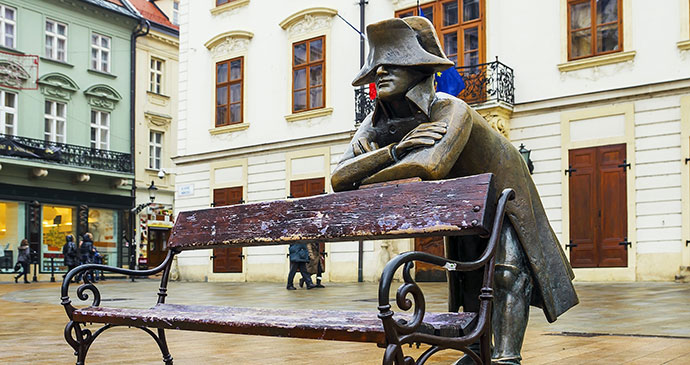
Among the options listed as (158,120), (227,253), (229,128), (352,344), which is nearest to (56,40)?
(158,120)

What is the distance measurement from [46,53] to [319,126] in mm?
14324

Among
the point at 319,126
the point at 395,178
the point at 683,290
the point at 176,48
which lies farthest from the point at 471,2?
the point at 176,48

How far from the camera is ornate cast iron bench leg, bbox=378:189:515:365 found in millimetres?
2535

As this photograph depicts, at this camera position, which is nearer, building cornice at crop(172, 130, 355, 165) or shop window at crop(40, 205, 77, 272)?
building cornice at crop(172, 130, 355, 165)

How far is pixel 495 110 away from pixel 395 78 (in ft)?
48.6

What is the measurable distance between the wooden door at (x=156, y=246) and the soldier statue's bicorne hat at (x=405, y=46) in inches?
1246

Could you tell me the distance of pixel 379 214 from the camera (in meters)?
3.21

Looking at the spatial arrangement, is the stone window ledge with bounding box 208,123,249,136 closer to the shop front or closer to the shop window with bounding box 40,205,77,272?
the shop front

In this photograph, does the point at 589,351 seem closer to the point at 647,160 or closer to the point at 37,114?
the point at 647,160

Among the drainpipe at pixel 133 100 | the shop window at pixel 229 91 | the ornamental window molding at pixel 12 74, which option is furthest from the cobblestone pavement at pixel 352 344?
the drainpipe at pixel 133 100

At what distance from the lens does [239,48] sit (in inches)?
939

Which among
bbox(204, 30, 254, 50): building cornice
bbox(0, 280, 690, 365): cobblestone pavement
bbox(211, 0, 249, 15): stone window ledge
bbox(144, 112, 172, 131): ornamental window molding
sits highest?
bbox(211, 0, 249, 15): stone window ledge

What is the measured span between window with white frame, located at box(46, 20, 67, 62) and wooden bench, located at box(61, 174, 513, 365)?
96.6 ft

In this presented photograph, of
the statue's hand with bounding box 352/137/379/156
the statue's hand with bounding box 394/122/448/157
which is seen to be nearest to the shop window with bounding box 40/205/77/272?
the statue's hand with bounding box 352/137/379/156
